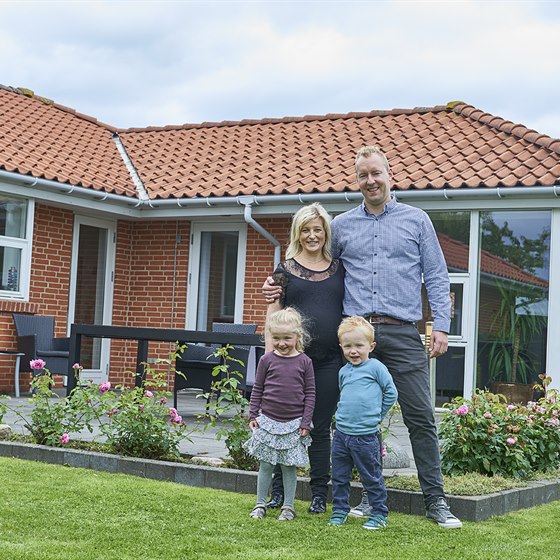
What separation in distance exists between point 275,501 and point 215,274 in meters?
8.76

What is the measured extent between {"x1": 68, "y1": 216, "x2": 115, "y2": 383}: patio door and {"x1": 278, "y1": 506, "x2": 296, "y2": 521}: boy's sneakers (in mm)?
8835

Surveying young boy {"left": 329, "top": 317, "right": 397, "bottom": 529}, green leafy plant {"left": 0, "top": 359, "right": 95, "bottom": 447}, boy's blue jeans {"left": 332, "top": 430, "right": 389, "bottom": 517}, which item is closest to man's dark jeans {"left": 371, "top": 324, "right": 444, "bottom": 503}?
young boy {"left": 329, "top": 317, "right": 397, "bottom": 529}

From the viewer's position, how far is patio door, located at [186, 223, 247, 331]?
13.9 m

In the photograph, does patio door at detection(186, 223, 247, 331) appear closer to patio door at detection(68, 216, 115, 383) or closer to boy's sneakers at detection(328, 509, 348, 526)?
patio door at detection(68, 216, 115, 383)

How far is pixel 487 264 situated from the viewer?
12.1 metres

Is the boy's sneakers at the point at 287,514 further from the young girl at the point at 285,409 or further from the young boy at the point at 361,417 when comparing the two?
the young boy at the point at 361,417

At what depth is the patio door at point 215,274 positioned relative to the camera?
13.9 meters

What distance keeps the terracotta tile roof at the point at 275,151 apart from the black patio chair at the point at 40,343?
5.75 ft

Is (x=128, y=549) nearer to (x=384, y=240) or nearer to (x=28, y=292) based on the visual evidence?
(x=384, y=240)

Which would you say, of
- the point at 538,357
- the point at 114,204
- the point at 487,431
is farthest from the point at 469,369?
the point at 487,431

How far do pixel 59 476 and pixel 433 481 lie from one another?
2.23 metres

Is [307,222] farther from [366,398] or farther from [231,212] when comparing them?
[231,212]

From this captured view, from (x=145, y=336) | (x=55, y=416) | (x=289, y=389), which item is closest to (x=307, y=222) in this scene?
(x=289, y=389)

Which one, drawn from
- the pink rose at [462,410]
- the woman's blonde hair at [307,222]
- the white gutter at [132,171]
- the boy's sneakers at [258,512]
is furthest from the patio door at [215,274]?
the boy's sneakers at [258,512]
